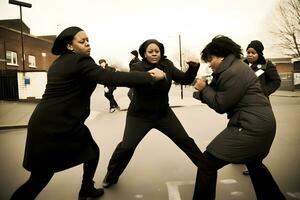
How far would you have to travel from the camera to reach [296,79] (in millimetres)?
29281

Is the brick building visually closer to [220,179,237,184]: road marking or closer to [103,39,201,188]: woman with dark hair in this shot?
[103,39,201,188]: woman with dark hair

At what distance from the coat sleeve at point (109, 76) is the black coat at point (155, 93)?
3.07 feet

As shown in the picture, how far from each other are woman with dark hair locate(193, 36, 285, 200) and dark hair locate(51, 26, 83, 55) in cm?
132

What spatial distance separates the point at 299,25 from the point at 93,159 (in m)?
38.8

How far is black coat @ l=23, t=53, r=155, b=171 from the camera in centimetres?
306

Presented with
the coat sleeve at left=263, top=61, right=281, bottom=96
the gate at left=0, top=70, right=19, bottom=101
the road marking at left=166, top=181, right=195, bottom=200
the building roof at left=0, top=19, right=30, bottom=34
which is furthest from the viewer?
the building roof at left=0, top=19, right=30, bottom=34

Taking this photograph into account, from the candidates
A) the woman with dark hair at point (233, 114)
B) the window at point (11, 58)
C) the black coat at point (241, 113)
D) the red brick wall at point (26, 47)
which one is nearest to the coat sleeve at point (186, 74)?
the woman with dark hair at point (233, 114)

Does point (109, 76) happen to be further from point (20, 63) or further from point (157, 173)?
point (20, 63)

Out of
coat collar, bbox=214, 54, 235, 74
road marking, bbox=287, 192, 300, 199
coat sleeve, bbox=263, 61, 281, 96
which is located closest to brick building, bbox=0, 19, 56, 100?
coat sleeve, bbox=263, 61, 281, 96

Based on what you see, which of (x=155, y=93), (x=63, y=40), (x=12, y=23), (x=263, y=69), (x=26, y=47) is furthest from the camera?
(x=12, y=23)

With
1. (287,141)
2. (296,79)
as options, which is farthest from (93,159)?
(296,79)

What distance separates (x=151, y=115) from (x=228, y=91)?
1.46 m

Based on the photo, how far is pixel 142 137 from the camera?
164 inches

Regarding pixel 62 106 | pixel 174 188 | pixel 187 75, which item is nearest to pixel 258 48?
pixel 187 75
